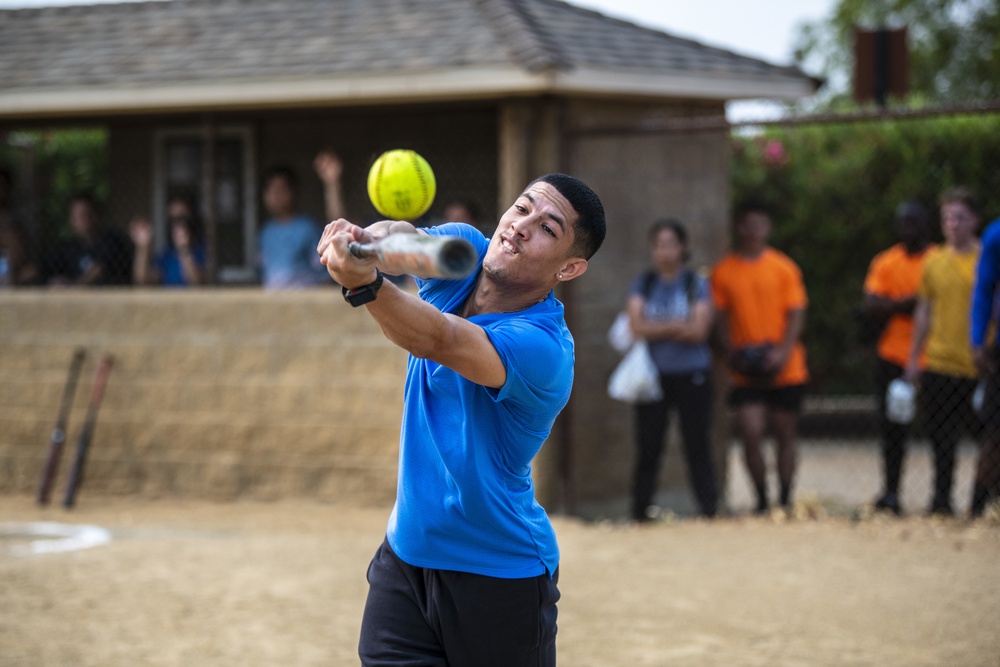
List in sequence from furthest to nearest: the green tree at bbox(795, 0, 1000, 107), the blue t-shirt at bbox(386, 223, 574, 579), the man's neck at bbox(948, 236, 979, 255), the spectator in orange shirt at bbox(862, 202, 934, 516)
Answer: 1. the green tree at bbox(795, 0, 1000, 107)
2. the spectator in orange shirt at bbox(862, 202, 934, 516)
3. the man's neck at bbox(948, 236, 979, 255)
4. the blue t-shirt at bbox(386, 223, 574, 579)

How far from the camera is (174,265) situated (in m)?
10.1

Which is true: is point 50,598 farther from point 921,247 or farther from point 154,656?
point 921,247

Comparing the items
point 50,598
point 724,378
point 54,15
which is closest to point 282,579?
point 50,598

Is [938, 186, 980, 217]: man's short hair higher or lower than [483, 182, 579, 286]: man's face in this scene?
lower

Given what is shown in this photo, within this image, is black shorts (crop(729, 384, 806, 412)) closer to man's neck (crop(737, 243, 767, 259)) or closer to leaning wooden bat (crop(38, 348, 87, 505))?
man's neck (crop(737, 243, 767, 259))

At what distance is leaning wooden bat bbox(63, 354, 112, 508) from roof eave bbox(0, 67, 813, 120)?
201cm

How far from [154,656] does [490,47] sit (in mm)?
4832

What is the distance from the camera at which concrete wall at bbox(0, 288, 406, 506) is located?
8.84 m

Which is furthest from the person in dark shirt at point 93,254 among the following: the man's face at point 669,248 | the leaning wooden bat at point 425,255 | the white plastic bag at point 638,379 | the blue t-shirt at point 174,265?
the leaning wooden bat at point 425,255

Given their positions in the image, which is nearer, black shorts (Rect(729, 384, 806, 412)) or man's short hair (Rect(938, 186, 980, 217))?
man's short hair (Rect(938, 186, 980, 217))

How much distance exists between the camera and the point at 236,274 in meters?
10.7

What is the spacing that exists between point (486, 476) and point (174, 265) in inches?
297

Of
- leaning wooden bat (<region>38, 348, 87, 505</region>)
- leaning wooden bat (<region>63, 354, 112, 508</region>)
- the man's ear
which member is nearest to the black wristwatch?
the man's ear

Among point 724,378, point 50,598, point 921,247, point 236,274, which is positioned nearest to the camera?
point 50,598
